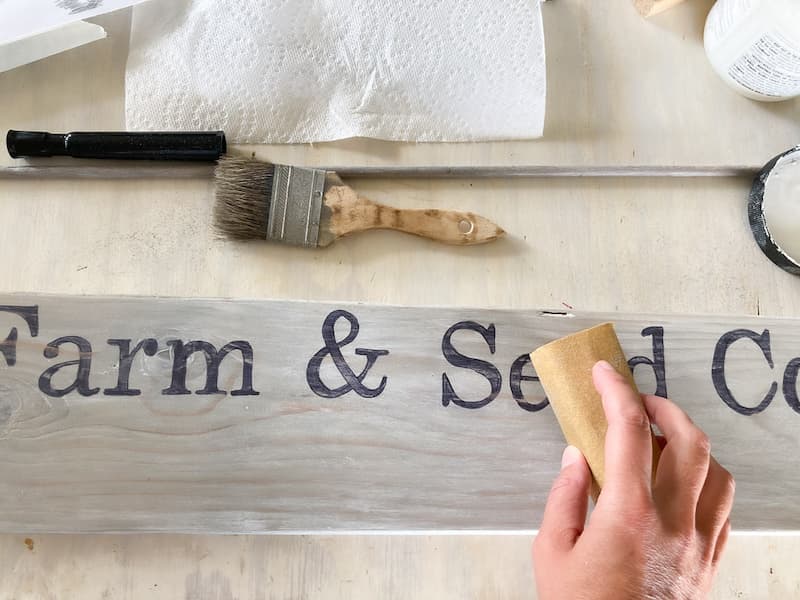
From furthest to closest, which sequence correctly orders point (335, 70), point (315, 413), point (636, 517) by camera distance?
point (335, 70)
point (315, 413)
point (636, 517)

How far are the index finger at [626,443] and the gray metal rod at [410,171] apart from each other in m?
0.28

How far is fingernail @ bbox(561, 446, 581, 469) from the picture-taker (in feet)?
1.83

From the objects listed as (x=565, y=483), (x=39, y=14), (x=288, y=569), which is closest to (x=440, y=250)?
(x=565, y=483)

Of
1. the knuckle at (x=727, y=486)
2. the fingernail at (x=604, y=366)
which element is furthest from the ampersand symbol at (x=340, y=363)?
the knuckle at (x=727, y=486)

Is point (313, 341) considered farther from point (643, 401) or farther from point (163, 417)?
point (643, 401)

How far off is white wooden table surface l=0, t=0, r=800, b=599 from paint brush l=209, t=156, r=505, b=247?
0.03 m

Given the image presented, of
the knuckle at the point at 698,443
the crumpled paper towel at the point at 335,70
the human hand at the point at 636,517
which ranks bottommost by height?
the human hand at the point at 636,517

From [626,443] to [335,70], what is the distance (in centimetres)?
52

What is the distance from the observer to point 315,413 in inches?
24.0

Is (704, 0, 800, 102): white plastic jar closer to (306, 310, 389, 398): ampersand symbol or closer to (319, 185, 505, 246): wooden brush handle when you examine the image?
(319, 185, 505, 246): wooden brush handle

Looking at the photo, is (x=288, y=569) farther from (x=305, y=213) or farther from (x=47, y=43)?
(x=47, y=43)

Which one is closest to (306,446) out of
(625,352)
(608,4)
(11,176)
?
(625,352)

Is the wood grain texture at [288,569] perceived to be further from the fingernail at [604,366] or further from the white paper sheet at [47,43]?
the white paper sheet at [47,43]

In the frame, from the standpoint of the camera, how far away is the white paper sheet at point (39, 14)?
66 centimetres
